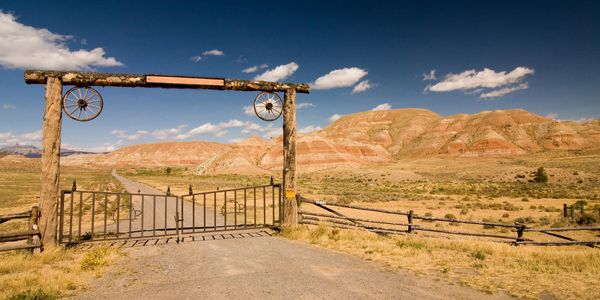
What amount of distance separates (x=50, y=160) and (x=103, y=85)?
88.4 inches

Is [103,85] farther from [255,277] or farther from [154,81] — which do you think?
[255,277]

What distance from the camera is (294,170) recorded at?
34.7ft

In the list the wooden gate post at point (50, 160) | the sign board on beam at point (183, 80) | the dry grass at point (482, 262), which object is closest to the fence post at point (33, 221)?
the wooden gate post at point (50, 160)

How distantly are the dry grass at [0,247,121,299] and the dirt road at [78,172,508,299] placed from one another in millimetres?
330

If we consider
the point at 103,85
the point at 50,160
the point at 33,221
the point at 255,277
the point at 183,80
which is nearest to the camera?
the point at 255,277

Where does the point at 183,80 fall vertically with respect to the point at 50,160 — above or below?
above

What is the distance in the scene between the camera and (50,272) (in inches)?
258

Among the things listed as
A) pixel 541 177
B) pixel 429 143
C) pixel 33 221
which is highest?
pixel 429 143

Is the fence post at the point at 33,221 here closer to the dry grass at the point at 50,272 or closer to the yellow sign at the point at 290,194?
the dry grass at the point at 50,272

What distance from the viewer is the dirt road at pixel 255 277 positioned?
5508 mm

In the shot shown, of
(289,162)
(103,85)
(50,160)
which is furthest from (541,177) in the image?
(50,160)

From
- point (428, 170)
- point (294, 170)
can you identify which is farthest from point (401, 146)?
point (294, 170)

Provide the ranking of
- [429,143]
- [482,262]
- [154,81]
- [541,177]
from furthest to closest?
[429,143], [541,177], [154,81], [482,262]

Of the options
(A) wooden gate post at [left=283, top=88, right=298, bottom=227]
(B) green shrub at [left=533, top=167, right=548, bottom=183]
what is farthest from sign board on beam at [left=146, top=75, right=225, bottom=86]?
(B) green shrub at [left=533, top=167, right=548, bottom=183]
